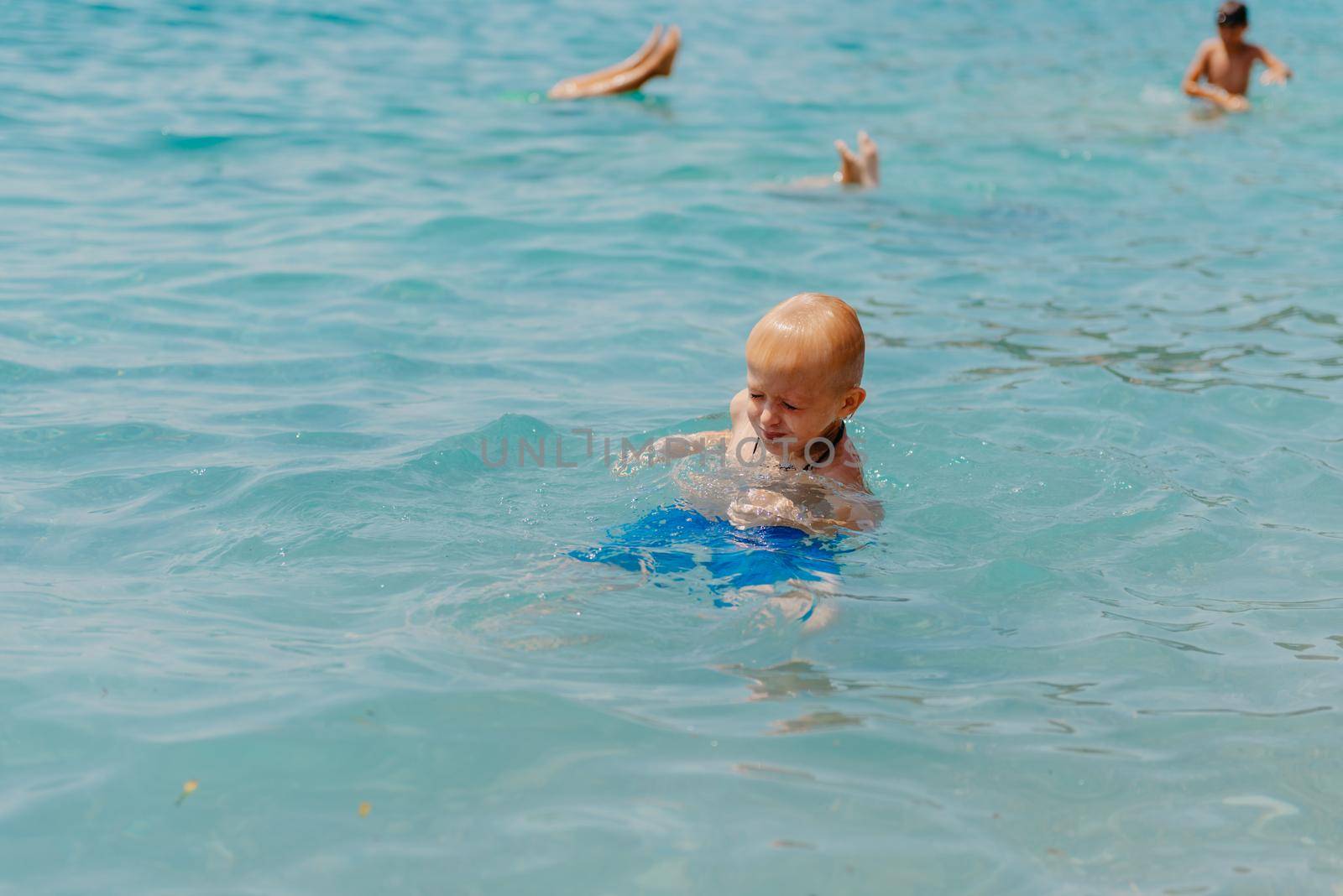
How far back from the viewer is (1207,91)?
12883 millimetres

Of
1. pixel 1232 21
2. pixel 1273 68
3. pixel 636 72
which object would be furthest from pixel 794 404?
pixel 1273 68

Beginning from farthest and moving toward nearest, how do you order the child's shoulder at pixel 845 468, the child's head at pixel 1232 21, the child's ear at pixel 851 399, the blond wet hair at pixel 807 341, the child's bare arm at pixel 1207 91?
the child's head at pixel 1232 21 < the child's bare arm at pixel 1207 91 < the child's shoulder at pixel 845 468 < the child's ear at pixel 851 399 < the blond wet hair at pixel 807 341

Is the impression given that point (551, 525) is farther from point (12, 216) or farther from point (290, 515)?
point (12, 216)

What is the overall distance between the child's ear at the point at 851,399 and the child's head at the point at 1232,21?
1072cm

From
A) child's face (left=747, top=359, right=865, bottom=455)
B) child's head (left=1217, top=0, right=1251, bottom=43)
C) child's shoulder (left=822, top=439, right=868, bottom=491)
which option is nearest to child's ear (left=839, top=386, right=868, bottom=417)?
child's face (left=747, top=359, right=865, bottom=455)

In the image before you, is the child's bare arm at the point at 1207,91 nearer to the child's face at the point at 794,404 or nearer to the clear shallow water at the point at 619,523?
the clear shallow water at the point at 619,523

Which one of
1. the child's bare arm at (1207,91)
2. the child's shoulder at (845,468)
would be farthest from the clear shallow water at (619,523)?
the child's bare arm at (1207,91)

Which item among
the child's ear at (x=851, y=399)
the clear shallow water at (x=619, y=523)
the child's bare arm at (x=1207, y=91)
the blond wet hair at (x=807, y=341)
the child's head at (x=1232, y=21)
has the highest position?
the child's head at (x=1232, y=21)

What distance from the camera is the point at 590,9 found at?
64.2 ft

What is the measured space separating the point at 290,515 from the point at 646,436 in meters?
1.44

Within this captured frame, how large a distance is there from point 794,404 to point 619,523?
2.39 ft

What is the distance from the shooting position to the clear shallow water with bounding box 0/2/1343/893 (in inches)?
102

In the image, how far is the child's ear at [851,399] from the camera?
154 inches

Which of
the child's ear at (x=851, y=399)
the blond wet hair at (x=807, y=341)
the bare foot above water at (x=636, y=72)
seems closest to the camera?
the blond wet hair at (x=807, y=341)
